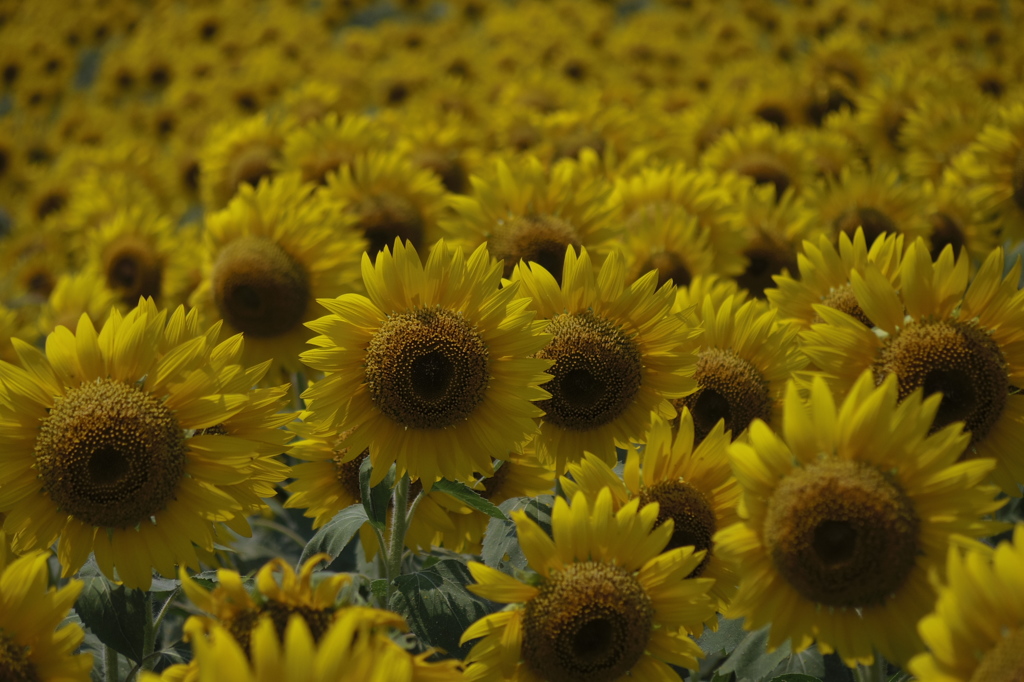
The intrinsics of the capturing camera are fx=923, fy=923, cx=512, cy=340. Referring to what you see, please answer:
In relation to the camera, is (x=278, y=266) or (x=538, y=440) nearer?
(x=538, y=440)

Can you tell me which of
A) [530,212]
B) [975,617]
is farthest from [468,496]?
[530,212]

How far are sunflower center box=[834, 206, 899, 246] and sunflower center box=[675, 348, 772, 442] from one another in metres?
1.68

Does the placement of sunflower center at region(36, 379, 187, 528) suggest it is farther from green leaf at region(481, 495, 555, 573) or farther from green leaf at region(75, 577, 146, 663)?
green leaf at region(481, 495, 555, 573)

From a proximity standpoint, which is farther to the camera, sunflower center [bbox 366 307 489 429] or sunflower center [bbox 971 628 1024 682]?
sunflower center [bbox 366 307 489 429]

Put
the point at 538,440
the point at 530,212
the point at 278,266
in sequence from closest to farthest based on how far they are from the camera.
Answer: the point at 538,440 → the point at 530,212 → the point at 278,266

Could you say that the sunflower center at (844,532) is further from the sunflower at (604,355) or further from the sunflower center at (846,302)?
the sunflower center at (846,302)

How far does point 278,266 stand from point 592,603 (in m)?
2.39

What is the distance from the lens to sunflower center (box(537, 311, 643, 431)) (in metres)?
2.75

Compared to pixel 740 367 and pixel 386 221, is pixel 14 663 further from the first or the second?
pixel 386 221

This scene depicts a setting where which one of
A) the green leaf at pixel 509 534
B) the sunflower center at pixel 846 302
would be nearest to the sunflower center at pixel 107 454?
the green leaf at pixel 509 534

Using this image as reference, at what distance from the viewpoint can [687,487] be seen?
2.54 meters

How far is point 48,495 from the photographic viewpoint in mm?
2516

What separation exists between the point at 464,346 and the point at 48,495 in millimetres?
1204

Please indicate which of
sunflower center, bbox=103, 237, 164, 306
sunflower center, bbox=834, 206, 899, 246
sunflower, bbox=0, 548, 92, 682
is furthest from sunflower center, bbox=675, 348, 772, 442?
sunflower center, bbox=103, 237, 164, 306
